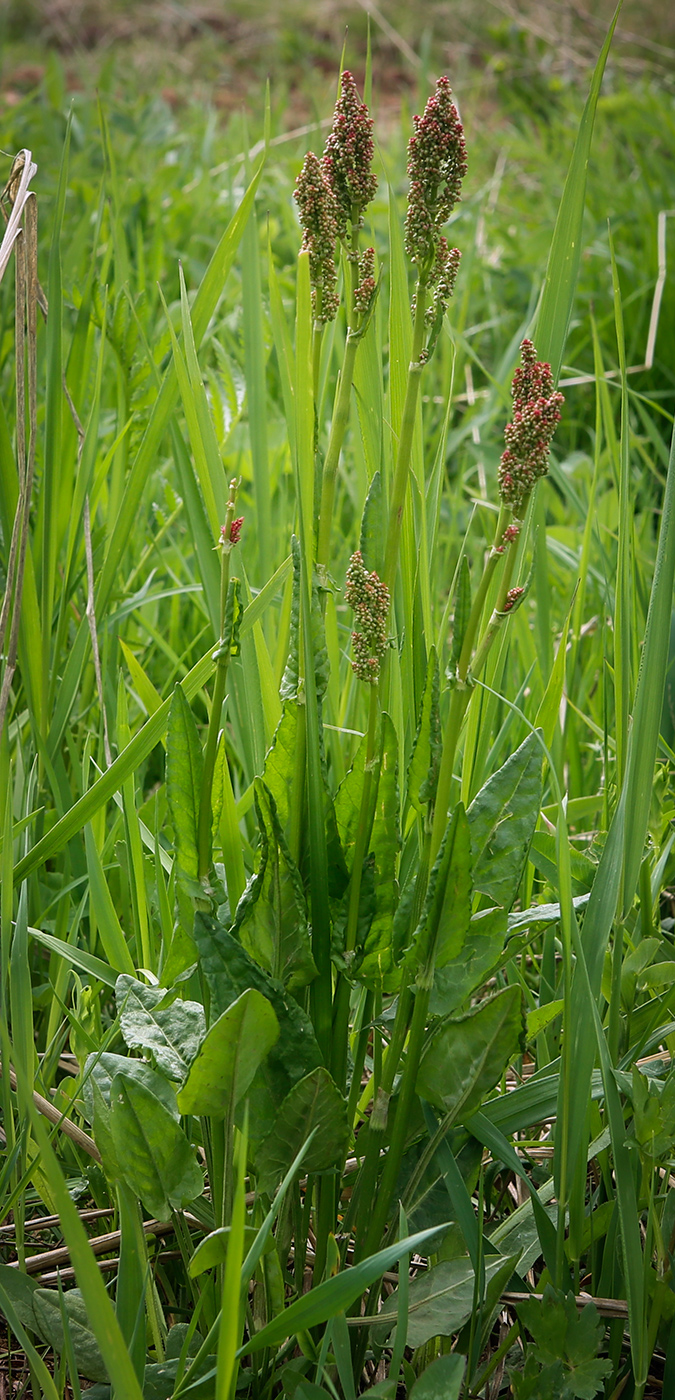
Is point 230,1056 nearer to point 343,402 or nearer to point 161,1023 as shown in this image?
point 161,1023

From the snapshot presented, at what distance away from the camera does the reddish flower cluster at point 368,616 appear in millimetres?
639

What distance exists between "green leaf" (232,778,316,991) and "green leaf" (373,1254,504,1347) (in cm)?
22

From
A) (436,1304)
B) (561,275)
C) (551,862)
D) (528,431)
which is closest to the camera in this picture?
(528,431)

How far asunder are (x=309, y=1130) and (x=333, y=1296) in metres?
0.10

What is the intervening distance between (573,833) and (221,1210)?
0.74 metres

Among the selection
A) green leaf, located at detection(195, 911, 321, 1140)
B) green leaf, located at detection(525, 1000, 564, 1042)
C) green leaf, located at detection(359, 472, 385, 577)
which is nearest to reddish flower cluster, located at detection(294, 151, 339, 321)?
green leaf, located at detection(359, 472, 385, 577)

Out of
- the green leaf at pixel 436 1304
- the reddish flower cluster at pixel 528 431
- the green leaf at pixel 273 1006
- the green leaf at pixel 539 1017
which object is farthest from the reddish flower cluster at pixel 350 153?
the green leaf at pixel 436 1304

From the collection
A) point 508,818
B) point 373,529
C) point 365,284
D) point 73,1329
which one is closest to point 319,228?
point 365,284

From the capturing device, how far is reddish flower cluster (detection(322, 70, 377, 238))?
2.09ft

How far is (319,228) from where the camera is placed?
0.67 metres

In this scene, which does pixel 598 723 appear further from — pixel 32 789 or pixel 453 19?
pixel 453 19

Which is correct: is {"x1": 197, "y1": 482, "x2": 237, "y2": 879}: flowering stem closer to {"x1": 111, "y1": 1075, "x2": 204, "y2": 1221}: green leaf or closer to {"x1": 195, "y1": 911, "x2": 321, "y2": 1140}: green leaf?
{"x1": 195, "y1": 911, "x2": 321, "y2": 1140}: green leaf

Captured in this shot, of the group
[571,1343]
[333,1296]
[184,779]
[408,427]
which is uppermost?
[408,427]

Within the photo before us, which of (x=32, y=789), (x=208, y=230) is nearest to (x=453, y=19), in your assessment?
(x=208, y=230)
